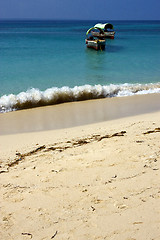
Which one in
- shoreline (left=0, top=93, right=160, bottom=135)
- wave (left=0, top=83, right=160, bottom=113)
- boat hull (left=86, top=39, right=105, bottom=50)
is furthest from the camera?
boat hull (left=86, top=39, right=105, bottom=50)

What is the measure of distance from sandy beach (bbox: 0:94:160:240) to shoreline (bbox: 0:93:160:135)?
4.31 ft

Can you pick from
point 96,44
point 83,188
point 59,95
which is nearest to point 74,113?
point 59,95

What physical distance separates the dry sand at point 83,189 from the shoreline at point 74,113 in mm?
1364

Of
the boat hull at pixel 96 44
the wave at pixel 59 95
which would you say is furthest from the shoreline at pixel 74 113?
the boat hull at pixel 96 44

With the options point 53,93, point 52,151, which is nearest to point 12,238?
point 52,151

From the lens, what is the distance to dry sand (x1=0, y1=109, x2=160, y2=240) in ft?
8.63

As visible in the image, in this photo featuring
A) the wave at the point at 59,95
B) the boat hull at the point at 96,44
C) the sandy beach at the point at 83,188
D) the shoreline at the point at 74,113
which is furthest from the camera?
the boat hull at the point at 96,44

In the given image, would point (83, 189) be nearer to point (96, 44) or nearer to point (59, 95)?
point (59, 95)

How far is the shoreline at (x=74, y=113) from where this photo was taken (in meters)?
6.60

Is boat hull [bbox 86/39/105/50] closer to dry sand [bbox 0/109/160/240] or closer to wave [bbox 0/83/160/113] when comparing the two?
wave [bbox 0/83/160/113]

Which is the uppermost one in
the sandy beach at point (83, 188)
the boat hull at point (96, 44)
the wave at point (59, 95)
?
the boat hull at point (96, 44)

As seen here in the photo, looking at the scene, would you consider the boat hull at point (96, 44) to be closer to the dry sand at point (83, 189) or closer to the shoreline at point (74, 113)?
the shoreline at point (74, 113)

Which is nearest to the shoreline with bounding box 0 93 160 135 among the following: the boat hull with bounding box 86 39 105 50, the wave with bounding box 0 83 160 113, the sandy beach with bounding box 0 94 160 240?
the wave with bounding box 0 83 160 113

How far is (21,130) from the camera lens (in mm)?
6305
